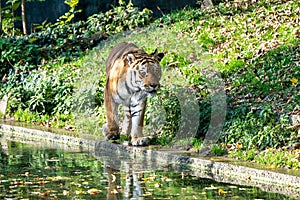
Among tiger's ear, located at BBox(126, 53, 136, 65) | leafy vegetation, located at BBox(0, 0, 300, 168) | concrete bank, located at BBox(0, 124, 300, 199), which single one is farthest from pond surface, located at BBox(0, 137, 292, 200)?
tiger's ear, located at BBox(126, 53, 136, 65)

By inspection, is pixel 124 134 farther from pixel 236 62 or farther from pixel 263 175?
pixel 263 175

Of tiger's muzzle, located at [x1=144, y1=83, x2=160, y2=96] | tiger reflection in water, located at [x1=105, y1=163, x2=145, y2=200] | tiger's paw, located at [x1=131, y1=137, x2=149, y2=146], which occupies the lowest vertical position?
tiger reflection in water, located at [x1=105, y1=163, x2=145, y2=200]

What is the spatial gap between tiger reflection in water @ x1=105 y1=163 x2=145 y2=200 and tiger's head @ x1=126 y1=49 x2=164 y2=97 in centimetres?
121

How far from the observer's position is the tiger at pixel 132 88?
11.4 m

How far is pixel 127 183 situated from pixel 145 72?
2554 millimetres

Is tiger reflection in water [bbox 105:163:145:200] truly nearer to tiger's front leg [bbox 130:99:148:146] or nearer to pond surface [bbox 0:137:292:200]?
pond surface [bbox 0:137:292:200]

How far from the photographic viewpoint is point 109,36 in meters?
18.9

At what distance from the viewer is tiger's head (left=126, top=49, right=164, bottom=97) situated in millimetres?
11172

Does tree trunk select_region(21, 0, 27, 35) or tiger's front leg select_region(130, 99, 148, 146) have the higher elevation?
tree trunk select_region(21, 0, 27, 35)

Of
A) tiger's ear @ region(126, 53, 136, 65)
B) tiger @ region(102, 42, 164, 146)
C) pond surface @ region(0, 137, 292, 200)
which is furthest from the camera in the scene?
tiger's ear @ region(126, 53, 136, 65)

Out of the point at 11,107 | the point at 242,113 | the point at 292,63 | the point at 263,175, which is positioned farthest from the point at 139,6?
the point at 263,175

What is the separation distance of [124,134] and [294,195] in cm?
474

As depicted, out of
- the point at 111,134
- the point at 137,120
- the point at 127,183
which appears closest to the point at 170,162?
the point at 137,120

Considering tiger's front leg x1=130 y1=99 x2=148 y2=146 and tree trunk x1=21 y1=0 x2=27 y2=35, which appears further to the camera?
tree trunk x1=21 y1=0 x2=27 y2=35
